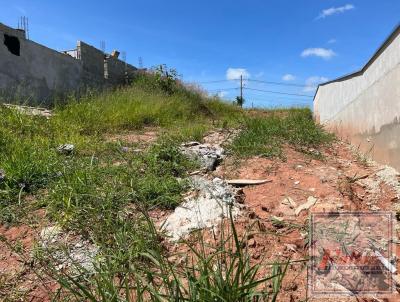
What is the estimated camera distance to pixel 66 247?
2.27 meters

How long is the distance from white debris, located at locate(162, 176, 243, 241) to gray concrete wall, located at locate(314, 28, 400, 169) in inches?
81.9

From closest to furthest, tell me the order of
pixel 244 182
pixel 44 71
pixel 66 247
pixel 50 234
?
1. pixel 66 247
2. pixel 50 234
3. pixel 244 182
4. pixel 44 71

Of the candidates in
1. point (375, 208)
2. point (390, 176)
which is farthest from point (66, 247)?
point (390, 176)

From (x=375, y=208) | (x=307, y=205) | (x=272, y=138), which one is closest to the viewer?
(x=307, y=205)

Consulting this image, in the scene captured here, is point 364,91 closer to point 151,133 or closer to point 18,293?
point 151,133

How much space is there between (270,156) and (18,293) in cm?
323

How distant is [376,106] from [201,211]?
10.3 ft

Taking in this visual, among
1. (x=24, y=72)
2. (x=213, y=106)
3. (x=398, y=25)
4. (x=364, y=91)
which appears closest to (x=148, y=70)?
(x=213, y=106)

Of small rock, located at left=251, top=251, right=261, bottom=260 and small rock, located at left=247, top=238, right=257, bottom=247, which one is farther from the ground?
small rock, located at left=247, top=238, right=257, bottom=247

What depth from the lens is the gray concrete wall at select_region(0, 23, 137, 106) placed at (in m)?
6.88

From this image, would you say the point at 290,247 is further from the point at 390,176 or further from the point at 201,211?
the point at 390,176

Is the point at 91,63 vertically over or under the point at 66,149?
over

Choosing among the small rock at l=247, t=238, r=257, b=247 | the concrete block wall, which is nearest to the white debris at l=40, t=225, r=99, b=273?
the small rock at l=247, t=238, r=257, b=247
